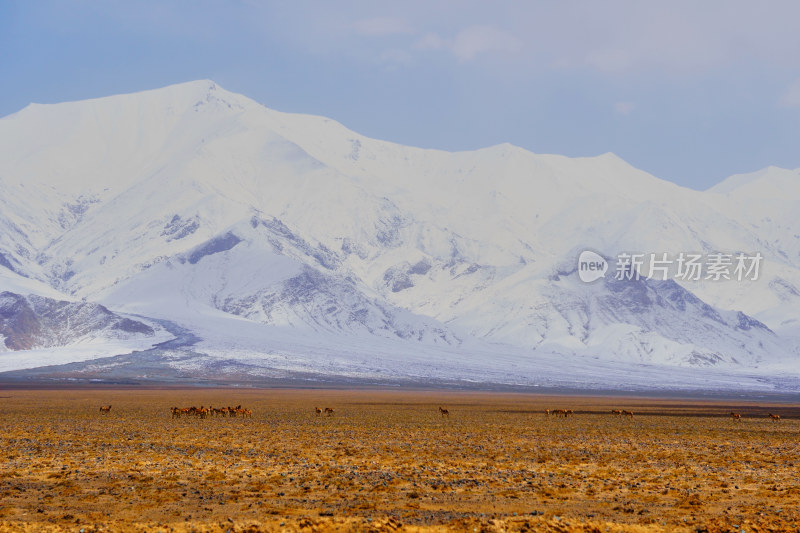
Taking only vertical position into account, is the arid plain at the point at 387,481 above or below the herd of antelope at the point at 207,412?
above

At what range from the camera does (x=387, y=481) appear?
84.8ft

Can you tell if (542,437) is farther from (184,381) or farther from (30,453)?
(184,381)

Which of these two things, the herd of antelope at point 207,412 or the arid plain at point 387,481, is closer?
the arid plain at point 387,481

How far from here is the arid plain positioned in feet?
65.2

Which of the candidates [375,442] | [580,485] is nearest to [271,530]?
[580,485]

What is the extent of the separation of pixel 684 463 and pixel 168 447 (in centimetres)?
1848

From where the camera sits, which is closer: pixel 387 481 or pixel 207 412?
pixel 387 481

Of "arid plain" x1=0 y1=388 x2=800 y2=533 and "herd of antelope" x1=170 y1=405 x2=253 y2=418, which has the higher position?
"arid plain" x1=0 y1=388 x2=800 y2=533

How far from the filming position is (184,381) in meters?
171

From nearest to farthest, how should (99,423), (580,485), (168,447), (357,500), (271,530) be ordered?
(271,530), (357,500), (580,485), (168,447), (99,423)

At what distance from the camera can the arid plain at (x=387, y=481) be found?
19875 millimetres

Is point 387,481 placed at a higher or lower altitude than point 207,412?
higher

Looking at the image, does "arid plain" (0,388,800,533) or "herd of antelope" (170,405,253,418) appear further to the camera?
"herd of antelope" (170,405,253,418)

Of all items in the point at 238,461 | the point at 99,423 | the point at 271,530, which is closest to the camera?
the point at 271,530
